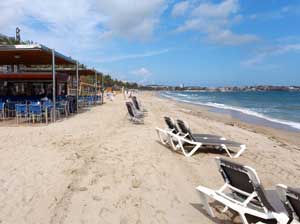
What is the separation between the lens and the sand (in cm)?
339

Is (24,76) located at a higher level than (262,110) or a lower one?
higher

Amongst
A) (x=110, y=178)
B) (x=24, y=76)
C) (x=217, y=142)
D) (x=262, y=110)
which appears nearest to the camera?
(x=110, y=178)

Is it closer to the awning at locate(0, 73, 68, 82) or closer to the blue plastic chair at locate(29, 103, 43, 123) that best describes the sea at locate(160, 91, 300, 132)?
the blue plastic chair at locate(29, 103, 43, 123)

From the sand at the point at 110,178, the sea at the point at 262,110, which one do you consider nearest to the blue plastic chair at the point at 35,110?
the sand at the point at 110,178

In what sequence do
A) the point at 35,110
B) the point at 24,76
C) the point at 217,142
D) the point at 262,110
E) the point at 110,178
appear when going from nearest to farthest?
1. the point at 110,178
2. the point at 217,142
3. the point at 35,110
4. the point at 24,76
5. the point at 262,110

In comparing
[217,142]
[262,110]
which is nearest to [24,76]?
[217,142]

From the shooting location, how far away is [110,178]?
450 cm

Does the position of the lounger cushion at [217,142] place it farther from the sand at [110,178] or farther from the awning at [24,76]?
the awning at [24,76]

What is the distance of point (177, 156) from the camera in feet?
19.7

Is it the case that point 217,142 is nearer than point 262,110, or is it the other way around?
point 217,142

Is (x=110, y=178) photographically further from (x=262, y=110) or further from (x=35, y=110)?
(x=262, y=110)

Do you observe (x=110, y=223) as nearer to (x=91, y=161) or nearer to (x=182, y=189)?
(x=182, y=189)

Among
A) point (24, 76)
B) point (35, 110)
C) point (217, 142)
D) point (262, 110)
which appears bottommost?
point (262, 110)

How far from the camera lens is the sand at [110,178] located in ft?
11.1
